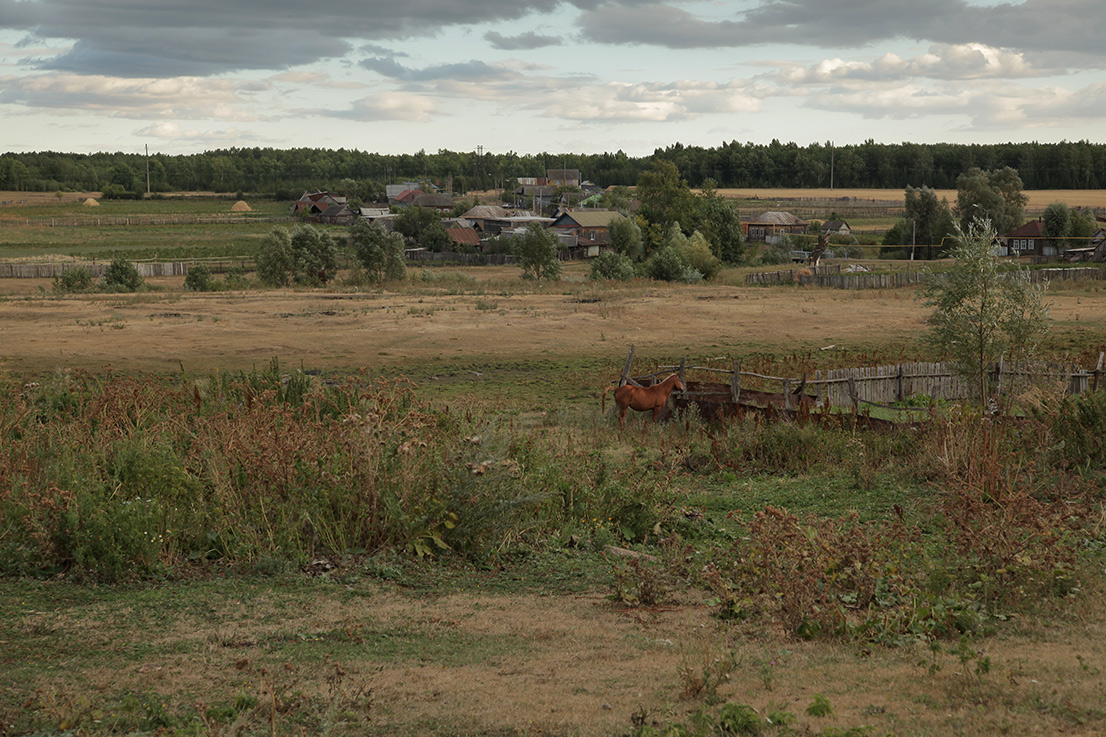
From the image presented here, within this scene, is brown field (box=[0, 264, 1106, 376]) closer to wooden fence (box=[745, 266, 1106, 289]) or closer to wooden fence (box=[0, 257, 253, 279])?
wooden fence (box=[745, 266, 1106, 289])

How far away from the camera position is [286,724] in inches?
181

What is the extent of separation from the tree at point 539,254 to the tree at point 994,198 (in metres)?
42.5

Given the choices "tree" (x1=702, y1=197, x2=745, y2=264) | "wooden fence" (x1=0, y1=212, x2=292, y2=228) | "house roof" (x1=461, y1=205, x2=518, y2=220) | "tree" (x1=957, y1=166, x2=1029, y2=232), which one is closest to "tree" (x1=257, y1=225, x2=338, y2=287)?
"tree" (x1=702, y1=197, x2=745, y2=264)

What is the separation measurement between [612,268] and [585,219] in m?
33.2

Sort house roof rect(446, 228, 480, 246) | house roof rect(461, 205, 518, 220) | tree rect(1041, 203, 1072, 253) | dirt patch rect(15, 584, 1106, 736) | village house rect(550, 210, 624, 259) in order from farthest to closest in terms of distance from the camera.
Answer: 1. house roof rect(461, 205, 518, 220)
2. house roof rect(446, 228, 480, 246)
3. village house rect(550, 210, 624, 259)
4. tree rect(1041, 203, 1072, 253)
5. dirt patch rect(15, 584, 1106, 736)

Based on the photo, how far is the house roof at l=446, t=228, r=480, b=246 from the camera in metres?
97.6

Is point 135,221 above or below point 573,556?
above

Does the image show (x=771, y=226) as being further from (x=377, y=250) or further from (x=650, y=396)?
(x=650, y=396)

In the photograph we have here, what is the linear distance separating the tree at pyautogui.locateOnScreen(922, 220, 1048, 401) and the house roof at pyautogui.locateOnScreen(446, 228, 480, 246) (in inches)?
3219

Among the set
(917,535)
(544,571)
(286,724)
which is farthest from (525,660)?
(917,535)

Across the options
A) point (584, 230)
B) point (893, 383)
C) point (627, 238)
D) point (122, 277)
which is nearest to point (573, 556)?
point (893, 383)

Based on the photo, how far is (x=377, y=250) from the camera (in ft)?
204

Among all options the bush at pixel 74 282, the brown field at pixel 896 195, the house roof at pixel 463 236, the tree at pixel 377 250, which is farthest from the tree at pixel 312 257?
the brown field at pixel 896 195

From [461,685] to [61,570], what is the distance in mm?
3869
